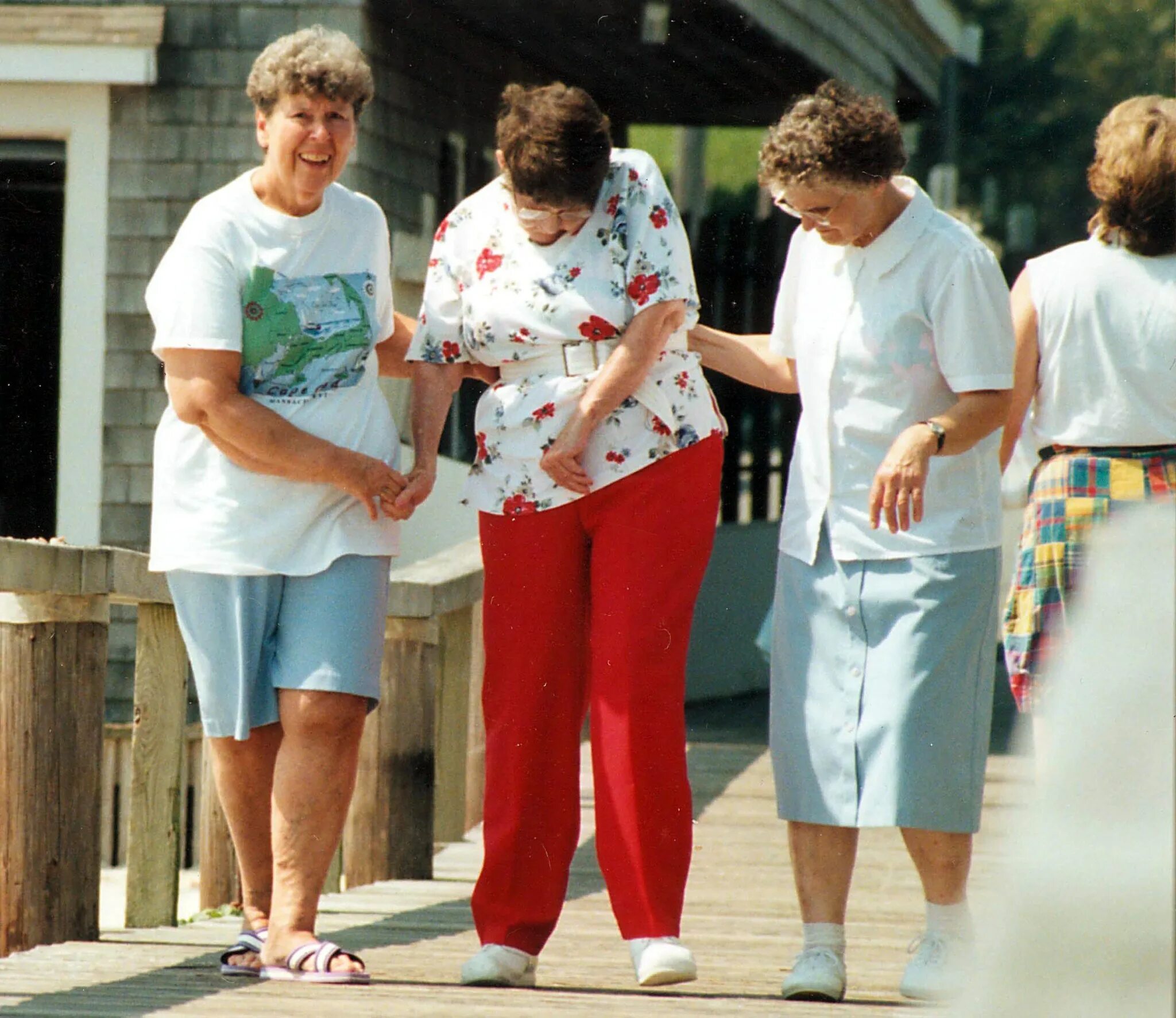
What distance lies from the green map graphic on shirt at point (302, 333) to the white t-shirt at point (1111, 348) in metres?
1.13

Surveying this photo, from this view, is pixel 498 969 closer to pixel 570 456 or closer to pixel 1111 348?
pixel 570 456

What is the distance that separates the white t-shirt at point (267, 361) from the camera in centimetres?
308

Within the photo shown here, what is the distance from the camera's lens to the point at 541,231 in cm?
306

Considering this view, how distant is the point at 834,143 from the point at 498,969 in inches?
54.0

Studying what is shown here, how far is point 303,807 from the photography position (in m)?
3.10

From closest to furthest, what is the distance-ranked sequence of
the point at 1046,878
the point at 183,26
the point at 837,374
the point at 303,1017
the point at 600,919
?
the point at 1046,878 < the point at 303,1017 < the point at 837,374 < the point at 600,919 < the point at 183,26

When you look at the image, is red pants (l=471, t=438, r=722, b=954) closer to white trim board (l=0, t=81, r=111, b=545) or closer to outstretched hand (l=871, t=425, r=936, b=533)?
outstretched hand (l=871, t=425, r=936, b=533)

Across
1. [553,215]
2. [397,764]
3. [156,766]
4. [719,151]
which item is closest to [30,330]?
[397,764]

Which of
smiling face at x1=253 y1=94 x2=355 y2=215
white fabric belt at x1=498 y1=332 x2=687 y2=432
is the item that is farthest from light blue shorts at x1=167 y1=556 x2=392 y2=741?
smiling face at x1=253 y1=94 x2=355 y2=215

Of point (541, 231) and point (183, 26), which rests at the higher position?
point (183, 26)

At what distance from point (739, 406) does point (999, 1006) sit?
965cm

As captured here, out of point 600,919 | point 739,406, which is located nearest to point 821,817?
point 600,919

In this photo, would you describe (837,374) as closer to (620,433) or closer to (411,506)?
(620,433)

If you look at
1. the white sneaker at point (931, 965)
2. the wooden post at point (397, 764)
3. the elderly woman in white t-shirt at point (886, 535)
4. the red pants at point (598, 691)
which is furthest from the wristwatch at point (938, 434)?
the wooden post at point (397, 764)
